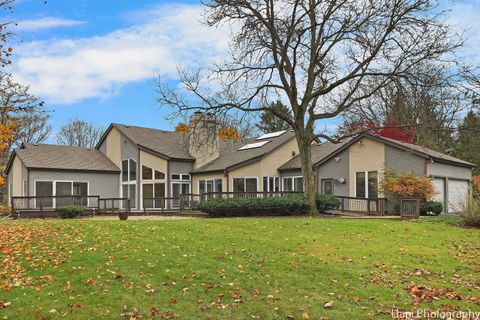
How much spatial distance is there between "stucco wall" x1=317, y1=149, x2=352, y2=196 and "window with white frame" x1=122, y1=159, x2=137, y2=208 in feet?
43.7

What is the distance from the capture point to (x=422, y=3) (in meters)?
20.2

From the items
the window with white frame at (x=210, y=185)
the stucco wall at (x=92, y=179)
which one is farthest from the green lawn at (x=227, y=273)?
the stucco wall at (x=92, y=179)

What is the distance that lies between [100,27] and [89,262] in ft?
19.4

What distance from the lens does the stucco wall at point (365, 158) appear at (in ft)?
81.6

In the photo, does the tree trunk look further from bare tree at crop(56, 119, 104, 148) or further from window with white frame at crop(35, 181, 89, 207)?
bare tree at crop(56, 119, 104, 148)

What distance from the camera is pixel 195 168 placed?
32.4 metres

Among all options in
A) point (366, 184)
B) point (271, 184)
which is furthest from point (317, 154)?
point (366, 184)

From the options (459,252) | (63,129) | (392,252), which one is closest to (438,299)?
(392,252)

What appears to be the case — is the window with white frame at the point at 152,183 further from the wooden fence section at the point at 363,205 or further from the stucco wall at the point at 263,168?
the wooden fence section at the point at 363,205

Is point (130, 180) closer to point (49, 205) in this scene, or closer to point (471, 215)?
point (49, 205)

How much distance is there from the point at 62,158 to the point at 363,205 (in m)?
21.0

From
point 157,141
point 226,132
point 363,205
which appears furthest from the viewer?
point 157,141

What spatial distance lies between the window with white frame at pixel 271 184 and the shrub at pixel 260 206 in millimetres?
7252

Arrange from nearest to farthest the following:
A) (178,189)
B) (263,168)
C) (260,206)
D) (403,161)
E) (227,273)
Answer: (227,273)
(260,206)
(403,161)
(263,168)
(178,189)
